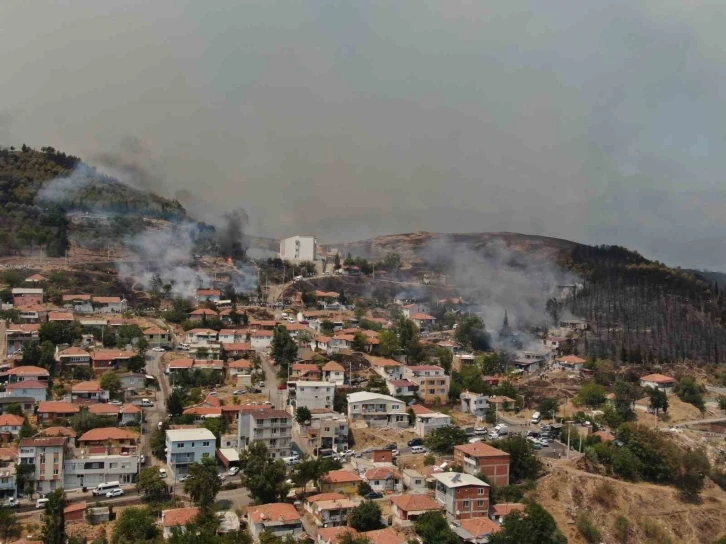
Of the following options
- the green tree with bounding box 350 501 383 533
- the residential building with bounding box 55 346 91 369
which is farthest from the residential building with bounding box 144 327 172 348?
the green tree with bounding box 350 501 383 533

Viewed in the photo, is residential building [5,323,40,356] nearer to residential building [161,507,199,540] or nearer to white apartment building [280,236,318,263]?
residential building [161,507,199,540]

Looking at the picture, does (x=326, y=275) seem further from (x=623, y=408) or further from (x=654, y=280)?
(x=623, y=408)

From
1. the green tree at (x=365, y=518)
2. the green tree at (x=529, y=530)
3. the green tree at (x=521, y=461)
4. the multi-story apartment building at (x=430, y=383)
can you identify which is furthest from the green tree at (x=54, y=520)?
the multi-story apartment building at (x=430, y=383)

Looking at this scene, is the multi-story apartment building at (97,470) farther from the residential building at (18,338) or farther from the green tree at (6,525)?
the residential building at (18,338)

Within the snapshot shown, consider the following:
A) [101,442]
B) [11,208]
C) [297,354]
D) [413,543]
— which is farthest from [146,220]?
[413,543]

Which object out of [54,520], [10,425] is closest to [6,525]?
[54,520]

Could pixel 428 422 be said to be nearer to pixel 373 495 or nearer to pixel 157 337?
pixel 373 495

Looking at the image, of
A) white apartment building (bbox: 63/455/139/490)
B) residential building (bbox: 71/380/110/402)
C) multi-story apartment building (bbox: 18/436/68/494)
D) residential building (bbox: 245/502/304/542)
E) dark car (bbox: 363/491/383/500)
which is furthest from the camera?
residential building (bbox: 71/380/110/402)
